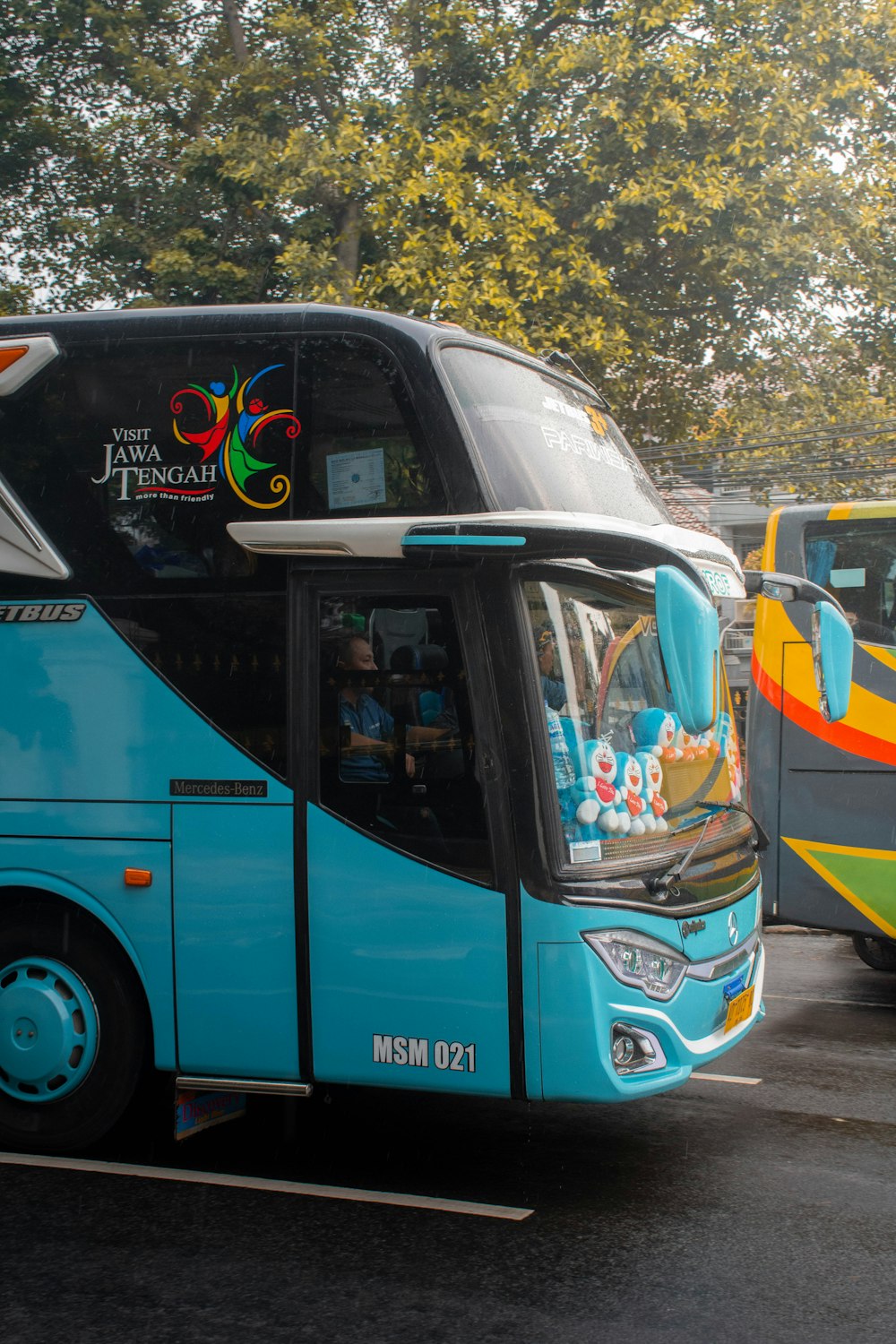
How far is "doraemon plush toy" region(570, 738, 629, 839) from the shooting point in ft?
16.0

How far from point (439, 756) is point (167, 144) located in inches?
503

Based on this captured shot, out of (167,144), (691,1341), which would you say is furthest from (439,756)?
(167,144)

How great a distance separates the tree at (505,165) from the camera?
13.5 metres

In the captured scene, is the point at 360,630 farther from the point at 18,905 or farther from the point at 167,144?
the point at 167,144

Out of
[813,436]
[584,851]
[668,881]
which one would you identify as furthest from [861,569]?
[813,436]

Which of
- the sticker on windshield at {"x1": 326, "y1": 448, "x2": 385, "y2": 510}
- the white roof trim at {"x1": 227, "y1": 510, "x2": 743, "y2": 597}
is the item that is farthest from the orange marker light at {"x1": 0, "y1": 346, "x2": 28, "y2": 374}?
the sticker on windshield at {"x1": 326, "y1": 448, "x2": 385, "y2": 510}

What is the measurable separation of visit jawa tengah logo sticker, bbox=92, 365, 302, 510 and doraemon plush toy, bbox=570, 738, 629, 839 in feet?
4.99

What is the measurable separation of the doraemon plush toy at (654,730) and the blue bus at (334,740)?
21 mm

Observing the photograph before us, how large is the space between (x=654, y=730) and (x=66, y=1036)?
259 centimetres

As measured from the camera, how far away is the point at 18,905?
5.55m

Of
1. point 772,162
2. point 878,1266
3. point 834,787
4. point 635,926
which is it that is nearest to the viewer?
point 878,1266

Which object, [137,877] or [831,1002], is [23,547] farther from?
[831,1002]

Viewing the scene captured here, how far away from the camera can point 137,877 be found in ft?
17.3

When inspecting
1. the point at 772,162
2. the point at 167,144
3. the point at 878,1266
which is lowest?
the point at 878,1266
